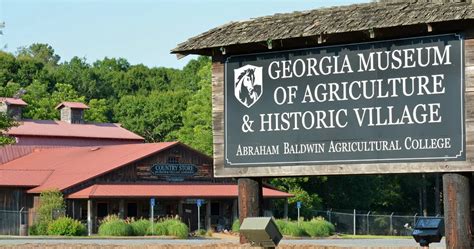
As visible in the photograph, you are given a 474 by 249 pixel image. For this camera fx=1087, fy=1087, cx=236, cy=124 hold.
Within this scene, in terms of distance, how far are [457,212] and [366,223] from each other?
52741 millimetres

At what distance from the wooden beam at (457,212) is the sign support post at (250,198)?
16.4 ft

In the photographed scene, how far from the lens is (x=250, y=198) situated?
26.5 m

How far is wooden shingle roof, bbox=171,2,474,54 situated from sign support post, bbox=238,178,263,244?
3442 mm

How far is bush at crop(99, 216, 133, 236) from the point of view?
57938 mm

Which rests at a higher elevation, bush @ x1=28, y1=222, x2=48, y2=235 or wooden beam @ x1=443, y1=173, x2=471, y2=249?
wooden beam @ x1=443, y1=173, x2=471, y2=249

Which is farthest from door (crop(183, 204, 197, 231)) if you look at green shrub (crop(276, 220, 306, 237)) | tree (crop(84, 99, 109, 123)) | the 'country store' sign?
the 'country store' sign

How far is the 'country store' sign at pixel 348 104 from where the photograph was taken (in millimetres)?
23812

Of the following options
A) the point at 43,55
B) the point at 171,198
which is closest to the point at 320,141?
the point at 171,198

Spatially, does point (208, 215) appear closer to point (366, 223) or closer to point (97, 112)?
point (366, 223)

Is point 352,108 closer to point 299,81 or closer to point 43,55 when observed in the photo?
point 299,81

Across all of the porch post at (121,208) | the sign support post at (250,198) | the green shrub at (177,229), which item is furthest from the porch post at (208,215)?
the sign support post at (250,198)

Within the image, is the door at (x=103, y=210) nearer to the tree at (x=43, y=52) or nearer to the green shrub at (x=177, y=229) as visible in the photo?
the green shrub at (x=177, y=229)

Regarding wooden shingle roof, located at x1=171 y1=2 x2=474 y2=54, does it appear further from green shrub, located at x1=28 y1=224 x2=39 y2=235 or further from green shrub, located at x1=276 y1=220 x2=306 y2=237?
green shrub, located at x1=28 y1=224 x2=39 y2=235

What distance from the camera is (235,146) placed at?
26.8 m
